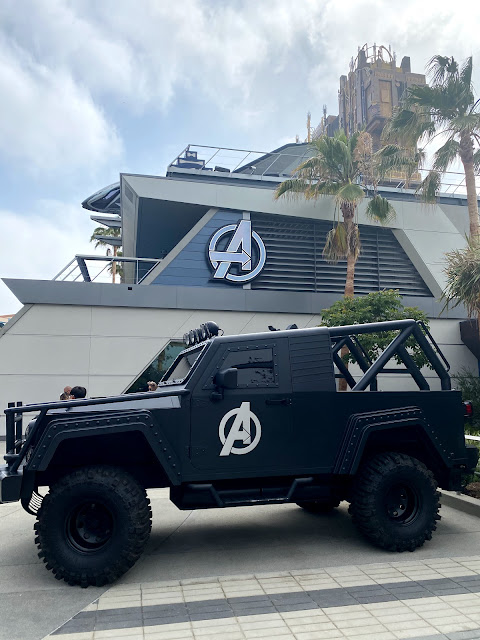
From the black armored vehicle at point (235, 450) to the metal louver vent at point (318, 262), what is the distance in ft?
43.1

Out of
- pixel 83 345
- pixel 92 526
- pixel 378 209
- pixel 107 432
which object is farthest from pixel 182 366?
pixel 378 209

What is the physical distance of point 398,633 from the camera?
10.6ft

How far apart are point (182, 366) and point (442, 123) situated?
15.4 meters

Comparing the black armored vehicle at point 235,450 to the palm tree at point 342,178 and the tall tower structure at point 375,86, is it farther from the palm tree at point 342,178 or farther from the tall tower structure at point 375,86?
the tall tower structure at point 375,86

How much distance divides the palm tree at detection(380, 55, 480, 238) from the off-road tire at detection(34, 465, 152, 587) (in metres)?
15.5

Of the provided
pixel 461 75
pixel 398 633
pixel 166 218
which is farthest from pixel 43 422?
pixel 461 75

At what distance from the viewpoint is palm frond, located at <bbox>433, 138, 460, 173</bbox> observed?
1706 centimetres

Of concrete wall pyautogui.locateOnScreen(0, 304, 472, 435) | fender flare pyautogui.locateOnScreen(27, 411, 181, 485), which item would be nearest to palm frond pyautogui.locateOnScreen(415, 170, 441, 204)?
concrete wall pyautogui.locateOnScreen(0, 304, 472, 435)

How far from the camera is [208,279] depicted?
17469 mm

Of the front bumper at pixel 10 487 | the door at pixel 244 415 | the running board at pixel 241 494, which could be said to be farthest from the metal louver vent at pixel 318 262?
the front bumper at pixel 10 487

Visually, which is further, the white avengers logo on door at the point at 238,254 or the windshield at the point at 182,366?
the white avengers logo on door at the point at 238,254

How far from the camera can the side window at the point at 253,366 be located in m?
4.87

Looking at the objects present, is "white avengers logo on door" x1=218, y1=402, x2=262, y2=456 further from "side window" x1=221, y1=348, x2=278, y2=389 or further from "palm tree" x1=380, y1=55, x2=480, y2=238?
"palm tree" x1=380, y1=55, x2=480, y2=238

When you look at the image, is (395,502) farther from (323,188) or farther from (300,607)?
(323,188)
